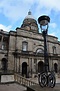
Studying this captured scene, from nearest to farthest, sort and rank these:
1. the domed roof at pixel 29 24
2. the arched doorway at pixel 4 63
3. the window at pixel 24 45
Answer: the arched doorway at pixel 4 63, the window at pixel 24 45, the domed roof at pixel 29 24

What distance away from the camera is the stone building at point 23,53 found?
26.9m

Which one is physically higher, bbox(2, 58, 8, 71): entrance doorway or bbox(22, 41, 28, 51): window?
bbox(22, 41, 28, 51): window

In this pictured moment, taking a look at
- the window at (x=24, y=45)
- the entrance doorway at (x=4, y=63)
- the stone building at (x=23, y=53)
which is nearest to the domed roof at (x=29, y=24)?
the stone building at (x=23, y=53)

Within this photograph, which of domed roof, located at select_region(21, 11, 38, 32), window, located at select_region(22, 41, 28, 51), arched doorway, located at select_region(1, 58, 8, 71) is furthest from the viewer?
domed roof, located at select_region(21, 11, 38, 32)

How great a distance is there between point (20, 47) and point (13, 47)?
1.74 m

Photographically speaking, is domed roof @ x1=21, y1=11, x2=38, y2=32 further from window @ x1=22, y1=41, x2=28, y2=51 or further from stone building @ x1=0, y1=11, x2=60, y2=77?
window @ x1=22, y1=41, x2=28, y2=51

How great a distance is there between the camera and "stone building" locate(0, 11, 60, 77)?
26.9m

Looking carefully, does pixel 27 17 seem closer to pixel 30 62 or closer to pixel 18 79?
pixel 30 62

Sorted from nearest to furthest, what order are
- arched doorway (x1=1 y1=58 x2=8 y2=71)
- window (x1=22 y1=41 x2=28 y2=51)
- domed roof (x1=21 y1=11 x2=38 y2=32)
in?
arched doorway (x1=1 y1=58 x2=8 y2=71) < window (x1=22 y1=41 x2=28 y2=51) < domed roof (x1=21 y1=11 x2=38 y2=32)

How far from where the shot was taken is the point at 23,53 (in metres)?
28.1

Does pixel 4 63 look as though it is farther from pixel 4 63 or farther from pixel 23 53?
pixel 23 53

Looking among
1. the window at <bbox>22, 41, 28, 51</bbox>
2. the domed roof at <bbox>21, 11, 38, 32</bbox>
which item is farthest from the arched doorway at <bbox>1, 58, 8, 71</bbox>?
Answer: the domed roof at <bbox>21, 11, 38, 32</bbox>

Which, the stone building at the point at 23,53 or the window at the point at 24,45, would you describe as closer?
the stone building at the point at 23,53

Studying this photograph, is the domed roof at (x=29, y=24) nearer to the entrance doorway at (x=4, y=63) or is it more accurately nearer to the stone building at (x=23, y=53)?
the stone building at (x=23, y=53)
